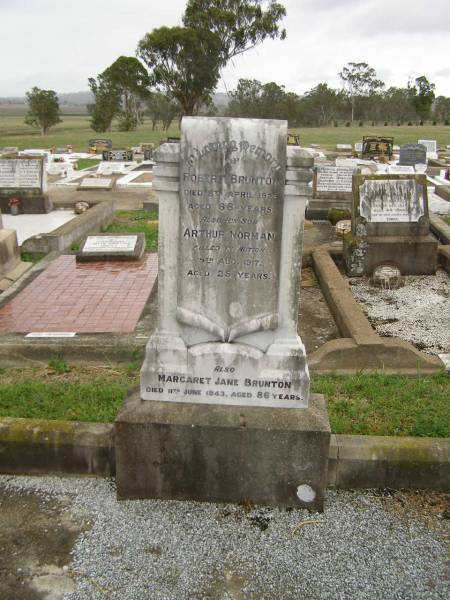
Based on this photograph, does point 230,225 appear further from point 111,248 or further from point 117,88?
point 117,88

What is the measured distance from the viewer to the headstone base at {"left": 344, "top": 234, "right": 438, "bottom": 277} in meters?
8.42

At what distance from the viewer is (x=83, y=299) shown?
7.22 m

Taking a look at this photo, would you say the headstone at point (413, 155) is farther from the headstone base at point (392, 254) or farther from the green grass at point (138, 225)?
the headstone base at point (392, 254)

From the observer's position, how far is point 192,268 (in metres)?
3.26

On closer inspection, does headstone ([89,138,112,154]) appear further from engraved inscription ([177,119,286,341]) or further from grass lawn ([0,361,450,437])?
engraved inscription ([177,119,286,341])

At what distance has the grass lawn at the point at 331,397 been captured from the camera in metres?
4.11

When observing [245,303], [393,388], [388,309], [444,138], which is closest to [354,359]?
[393,388]

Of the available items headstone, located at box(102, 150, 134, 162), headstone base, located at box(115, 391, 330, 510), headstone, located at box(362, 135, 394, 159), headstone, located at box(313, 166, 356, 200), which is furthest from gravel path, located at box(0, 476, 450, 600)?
headstone, located at box(362, 135, 394, 159)

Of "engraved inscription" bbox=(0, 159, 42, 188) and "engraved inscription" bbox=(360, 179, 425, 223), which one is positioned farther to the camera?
"engraved inscription" bbox=(0, 159, 42, 188)

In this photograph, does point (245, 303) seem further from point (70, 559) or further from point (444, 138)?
point (444, 138)

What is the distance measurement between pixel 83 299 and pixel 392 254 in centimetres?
478

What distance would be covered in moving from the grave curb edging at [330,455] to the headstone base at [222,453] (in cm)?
24

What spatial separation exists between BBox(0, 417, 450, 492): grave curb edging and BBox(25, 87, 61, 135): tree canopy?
52323 millimetres

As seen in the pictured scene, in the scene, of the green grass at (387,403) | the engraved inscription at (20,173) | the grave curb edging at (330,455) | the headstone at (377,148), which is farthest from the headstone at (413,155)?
the grave curb edging at (330,455)
